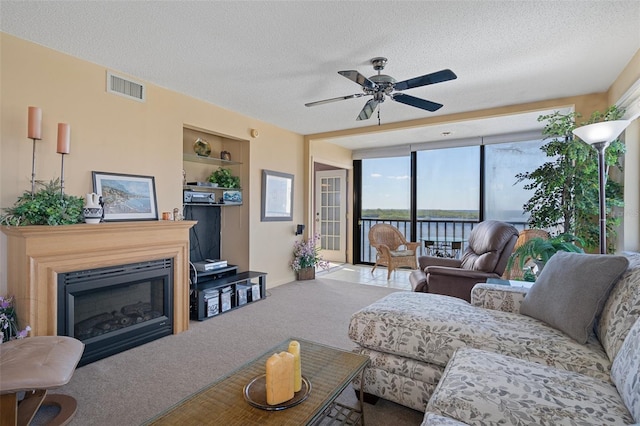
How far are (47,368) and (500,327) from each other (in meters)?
2.33

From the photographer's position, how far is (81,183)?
2666mm

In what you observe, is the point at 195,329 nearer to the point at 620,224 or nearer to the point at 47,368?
the point at 47,368

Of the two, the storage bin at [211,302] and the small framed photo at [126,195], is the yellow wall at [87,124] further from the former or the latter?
the storage bin at [211,302]

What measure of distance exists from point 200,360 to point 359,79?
2.48 m

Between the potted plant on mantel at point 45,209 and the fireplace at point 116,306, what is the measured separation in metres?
0.42

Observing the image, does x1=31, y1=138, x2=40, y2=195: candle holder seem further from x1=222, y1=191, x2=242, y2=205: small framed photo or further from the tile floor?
the tile floor

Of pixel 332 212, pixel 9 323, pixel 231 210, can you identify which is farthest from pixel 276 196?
pixel 9 323

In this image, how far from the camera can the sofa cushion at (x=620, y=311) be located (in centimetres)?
135

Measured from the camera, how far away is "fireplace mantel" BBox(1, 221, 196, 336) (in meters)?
2.13

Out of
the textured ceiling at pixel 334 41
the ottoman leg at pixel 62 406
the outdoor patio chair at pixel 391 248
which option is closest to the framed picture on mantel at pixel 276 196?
the textured ceiling at pixel 334 41

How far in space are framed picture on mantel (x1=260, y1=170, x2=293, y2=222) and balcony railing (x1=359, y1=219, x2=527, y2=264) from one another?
2328 millimetres

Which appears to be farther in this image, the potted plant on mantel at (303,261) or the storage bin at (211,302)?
the potted plant on mantel at (303,261)

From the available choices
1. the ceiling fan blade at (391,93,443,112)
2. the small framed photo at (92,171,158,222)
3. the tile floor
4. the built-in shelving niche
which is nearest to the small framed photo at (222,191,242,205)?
the built-in shelving niche

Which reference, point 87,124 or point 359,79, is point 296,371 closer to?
point 359,79
